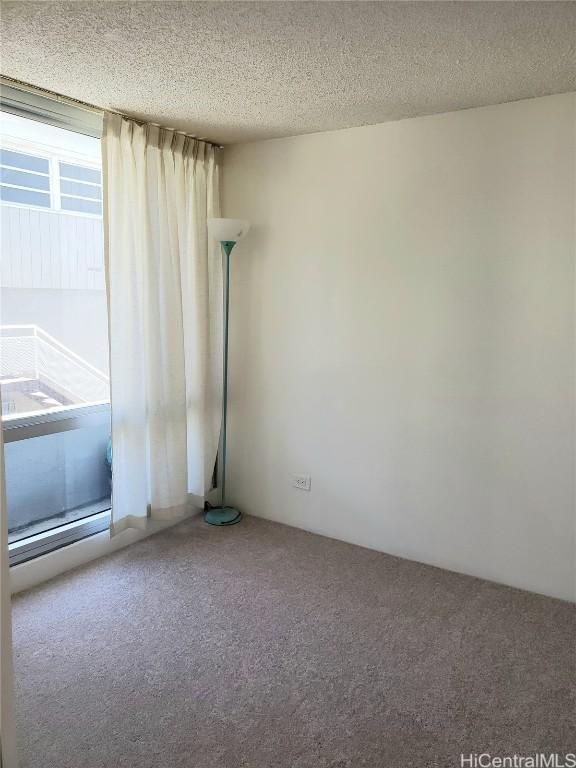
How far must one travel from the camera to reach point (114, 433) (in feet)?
10.7

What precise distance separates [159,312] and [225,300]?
0.54m

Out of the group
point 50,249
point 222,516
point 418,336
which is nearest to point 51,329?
point 50,249

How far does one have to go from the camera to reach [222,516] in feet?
12.9

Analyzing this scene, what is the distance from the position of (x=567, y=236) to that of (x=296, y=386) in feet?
5.76

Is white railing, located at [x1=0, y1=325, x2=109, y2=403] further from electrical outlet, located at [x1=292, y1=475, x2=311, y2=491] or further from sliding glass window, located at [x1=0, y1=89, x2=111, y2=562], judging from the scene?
electrical outlet, located at [x1=292, y1=475, x2=311, y2=491]

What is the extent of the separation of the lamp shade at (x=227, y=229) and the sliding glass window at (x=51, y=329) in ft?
2.20

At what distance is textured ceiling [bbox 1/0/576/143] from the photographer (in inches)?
76.6

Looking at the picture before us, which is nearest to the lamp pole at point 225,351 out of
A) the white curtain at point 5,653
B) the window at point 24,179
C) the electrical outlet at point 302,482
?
the electrical outlet at point 302,482

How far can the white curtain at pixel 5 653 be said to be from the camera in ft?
5.46

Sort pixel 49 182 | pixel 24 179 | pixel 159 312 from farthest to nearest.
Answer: pixel 159 312 < pixel 49 182 < pixel 24 179

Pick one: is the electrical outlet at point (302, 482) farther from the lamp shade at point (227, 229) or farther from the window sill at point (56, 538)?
the lamp shade at point (227, 229)

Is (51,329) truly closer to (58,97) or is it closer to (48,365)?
(48,365)

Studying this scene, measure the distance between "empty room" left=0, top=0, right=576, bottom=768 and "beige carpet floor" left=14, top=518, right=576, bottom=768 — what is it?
0.6 inches

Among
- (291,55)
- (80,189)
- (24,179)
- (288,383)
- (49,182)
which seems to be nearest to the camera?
(291,55)
